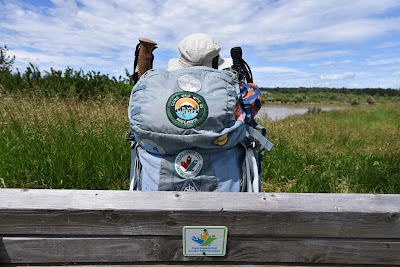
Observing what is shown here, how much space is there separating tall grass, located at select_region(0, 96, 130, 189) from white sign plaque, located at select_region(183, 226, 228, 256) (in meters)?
1.55

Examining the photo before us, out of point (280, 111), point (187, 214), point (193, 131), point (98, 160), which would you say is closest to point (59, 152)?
point (98, 160)

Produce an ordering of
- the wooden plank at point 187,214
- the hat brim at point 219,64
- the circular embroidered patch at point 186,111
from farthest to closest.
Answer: the hat brim at point 219,64 → the circular embroidered patch at point 186,111 → the wooden plank at point 187,214

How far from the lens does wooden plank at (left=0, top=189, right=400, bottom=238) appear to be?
1210 mm

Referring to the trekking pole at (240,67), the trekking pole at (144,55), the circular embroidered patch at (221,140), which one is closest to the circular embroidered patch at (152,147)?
the circular embroidered patch at (221,140)

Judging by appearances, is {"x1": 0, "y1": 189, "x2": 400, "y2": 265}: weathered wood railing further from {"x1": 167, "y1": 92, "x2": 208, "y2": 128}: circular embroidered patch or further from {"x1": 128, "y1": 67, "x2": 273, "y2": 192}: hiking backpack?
{"x1": 167, "y1": 92, "x2": 208, "y2": 128}: circular embroidered patch

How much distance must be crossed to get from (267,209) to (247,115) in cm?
66

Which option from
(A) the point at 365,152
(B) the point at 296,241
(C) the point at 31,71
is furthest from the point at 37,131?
(C) the point at 31,71

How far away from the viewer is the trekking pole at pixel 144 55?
178 cm

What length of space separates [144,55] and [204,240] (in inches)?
50.2

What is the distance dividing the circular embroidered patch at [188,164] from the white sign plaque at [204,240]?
345 mm

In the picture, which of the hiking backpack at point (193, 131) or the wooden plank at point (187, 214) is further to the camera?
the hiking backpack at point (193, 131)

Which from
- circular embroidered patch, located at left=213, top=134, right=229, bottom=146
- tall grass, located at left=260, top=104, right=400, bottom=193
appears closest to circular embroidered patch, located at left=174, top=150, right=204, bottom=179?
Answer: circular embroidered patch, located at left=213, top=134, right=229, bottom=146

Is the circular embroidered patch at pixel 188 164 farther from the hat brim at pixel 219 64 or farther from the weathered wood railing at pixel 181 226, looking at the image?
the hat brim at pixel 219 64

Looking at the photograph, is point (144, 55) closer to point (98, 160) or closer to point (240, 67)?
point (240, 67)
